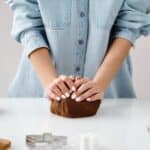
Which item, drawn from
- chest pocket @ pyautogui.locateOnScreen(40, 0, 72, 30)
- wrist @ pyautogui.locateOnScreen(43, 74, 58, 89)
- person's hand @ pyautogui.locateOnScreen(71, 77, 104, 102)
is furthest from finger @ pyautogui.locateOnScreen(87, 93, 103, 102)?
chest pocket @ pyautogui.locateOnScreen(40, 0, 72, 30)

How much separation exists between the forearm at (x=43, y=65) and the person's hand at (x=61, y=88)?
0.22ft

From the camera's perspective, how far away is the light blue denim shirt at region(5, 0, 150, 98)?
1070mm

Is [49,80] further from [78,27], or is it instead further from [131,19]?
[131,19]

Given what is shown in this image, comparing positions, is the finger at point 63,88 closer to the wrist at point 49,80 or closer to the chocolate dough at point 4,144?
the wrist at point 49,80

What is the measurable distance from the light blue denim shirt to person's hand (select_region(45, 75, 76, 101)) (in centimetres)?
16

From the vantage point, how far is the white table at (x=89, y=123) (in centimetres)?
75

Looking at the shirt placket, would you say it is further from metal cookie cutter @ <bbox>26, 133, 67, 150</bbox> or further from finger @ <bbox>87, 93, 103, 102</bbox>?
metal cookie cutter @ <bbox>26, 133, 67, 150</bbox>

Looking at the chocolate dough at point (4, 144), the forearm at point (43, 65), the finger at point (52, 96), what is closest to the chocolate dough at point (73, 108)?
the finger at point (52, 96)

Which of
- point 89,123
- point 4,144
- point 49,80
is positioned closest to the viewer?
point 4,144

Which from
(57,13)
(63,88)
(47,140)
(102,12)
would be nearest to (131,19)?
(102,12)

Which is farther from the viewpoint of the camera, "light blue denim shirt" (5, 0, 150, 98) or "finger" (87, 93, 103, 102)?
"light blue denim shirt" (5, 0, 150, 98)

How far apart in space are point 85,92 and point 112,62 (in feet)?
0.52

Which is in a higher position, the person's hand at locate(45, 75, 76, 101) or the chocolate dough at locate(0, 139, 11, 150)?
the person's hand at locate(45, 75, 76, 101)

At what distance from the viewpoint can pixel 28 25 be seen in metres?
1.09
